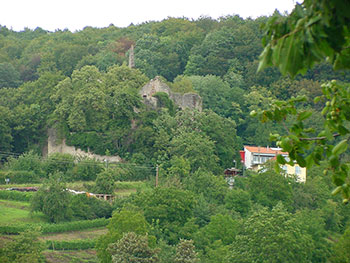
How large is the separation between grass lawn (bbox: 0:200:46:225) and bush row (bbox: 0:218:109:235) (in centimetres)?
63

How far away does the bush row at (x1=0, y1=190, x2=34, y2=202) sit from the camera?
34156 mm

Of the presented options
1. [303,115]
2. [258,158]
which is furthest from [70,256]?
[303,115]

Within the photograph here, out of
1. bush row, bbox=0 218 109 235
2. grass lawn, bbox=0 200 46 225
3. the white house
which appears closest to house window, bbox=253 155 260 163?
the white house

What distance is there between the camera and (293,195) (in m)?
39.1

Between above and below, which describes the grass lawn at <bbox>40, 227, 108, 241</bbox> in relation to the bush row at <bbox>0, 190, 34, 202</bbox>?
below

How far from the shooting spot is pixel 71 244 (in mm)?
28641

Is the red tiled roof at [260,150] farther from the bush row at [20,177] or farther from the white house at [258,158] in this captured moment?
the bush row at [20,177]

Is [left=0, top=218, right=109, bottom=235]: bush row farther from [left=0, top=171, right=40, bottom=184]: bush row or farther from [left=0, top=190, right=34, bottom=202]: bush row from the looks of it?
[left=0, top=171, right=40, bottom=184]: bush row

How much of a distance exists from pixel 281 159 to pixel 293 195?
3456 centimetres

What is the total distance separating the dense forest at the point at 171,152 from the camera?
2812 centimetres

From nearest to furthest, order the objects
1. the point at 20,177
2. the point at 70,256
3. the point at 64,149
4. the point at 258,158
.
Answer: the point at 70,256, the point at 20,177, the point at 64,149, the point at 258,158

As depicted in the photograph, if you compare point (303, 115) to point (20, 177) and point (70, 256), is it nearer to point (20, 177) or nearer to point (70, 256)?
point (70, 256)

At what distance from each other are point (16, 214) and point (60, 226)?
2588 millimetres

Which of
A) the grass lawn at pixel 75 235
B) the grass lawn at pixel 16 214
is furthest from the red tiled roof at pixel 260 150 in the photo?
the grass lawn at pixel 16 214
